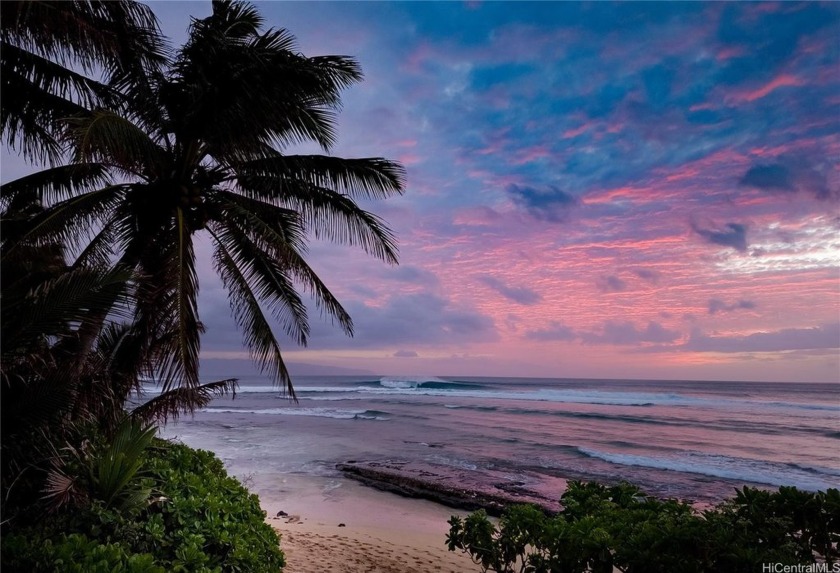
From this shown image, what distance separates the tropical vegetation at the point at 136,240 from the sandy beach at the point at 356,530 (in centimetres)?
242

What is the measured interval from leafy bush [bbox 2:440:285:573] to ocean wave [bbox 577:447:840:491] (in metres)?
16.2

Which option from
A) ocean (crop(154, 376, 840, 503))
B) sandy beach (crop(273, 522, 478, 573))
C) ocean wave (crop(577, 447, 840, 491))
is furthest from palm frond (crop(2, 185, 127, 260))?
ocean wave (crop(577, 447, 840, 491))

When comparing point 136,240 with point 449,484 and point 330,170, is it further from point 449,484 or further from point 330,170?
point 449,484

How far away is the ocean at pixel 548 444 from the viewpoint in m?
15.6

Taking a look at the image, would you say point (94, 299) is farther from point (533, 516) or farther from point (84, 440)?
point (533, 516)

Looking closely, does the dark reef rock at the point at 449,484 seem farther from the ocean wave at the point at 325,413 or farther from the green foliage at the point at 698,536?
the ocean wave at the point at 325,413

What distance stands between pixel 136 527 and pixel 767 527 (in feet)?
17.0

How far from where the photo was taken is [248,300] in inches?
314

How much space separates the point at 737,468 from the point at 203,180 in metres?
19.6

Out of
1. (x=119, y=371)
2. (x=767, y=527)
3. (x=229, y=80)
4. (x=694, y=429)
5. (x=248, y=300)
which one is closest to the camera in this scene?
(x=767, y=527)

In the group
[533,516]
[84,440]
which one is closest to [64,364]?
[84,440]

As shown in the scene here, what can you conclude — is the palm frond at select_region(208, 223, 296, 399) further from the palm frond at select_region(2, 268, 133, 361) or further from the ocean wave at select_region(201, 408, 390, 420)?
the ocean wave at select_region(201, 408, 390, 420)

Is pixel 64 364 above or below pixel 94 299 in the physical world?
below

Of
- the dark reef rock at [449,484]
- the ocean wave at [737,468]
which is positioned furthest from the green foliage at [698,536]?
the ocean wave at [737,468]
